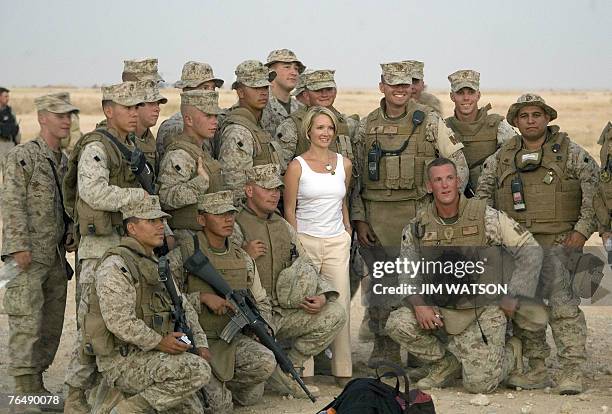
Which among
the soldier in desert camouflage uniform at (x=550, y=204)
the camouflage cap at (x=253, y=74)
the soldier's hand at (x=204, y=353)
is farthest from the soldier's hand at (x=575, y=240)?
the soldier's hand at (x=204, y=353)

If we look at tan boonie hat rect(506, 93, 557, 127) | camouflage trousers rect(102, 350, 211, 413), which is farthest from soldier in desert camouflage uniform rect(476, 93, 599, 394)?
camouflage trousers rect(102, 350, 211, 413)

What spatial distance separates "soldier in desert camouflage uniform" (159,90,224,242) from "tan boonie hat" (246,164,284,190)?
262 mm

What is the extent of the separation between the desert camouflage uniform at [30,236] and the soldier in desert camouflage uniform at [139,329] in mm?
1240

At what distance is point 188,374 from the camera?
22.7ft

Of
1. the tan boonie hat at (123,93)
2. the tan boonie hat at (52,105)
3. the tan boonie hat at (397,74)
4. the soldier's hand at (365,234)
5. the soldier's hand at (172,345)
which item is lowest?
the soldier's hand at (172,345)

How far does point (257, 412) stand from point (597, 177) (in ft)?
10.4

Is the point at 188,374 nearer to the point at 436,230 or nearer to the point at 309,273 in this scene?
the point at 309,273

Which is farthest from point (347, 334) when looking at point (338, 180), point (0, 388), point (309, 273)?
point (0, 388)

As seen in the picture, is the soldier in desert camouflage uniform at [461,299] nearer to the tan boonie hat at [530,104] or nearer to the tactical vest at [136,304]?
the tan boonie hat at [530,104]

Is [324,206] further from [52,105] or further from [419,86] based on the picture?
[52,105]

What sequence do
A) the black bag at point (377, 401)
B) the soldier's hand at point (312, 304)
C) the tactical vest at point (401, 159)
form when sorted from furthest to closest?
1. the tactical vest at point (401, 159)
2. the soldier's hand at point (312, 304)
3. the black bag at point (377, 401)

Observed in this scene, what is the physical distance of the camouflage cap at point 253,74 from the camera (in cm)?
870

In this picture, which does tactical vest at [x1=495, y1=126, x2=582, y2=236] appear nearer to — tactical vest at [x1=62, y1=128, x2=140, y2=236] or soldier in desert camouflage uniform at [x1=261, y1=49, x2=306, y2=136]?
soldier in desert camouflage uniform at [x1=261, y1=49, x2=306, y2=136]

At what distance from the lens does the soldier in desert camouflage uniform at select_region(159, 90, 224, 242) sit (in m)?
7.87
